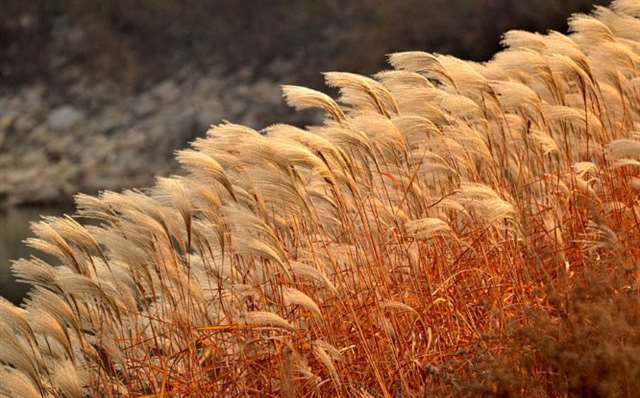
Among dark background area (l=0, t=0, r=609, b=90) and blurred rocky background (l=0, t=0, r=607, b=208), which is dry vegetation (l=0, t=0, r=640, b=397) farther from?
dark background area (l=0, t=0, r=609, b=90)

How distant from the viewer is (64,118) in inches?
590

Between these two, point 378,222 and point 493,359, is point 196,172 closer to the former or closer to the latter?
point 378,222

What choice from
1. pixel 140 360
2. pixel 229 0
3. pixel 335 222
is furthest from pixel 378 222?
pixel 229 0

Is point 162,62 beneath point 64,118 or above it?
above

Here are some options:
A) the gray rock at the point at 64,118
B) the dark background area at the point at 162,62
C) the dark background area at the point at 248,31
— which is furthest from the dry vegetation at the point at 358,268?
the gray rock at the point at 64,118

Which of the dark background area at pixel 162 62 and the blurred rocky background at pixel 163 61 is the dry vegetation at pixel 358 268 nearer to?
the dark background area at pixel 162 62

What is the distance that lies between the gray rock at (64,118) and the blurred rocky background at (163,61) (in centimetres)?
1

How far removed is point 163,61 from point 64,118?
1.54m

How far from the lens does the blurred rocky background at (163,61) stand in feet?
46.2

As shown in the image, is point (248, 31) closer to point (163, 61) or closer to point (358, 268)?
point (163, 61)

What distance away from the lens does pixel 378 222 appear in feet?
12.9

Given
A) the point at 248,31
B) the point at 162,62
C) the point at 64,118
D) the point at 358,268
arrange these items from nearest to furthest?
the point at 358,268
the point at 64,118
the point at 162,62
the point at 248,31

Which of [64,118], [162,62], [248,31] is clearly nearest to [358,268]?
[64,118]

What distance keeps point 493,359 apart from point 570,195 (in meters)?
1.23
